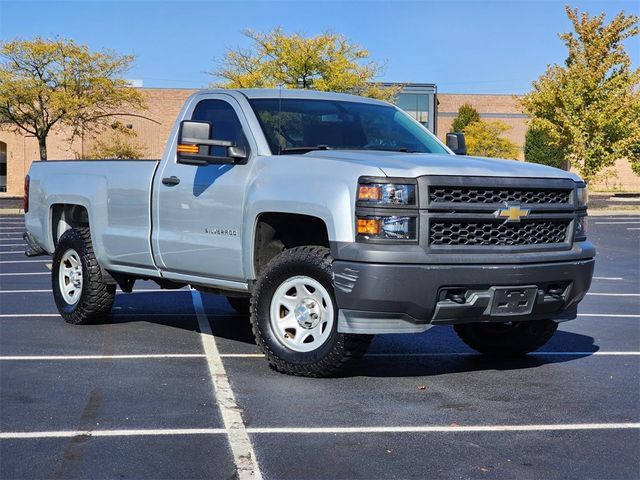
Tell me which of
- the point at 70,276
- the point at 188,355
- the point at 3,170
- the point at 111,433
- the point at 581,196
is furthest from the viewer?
the point at 3,170

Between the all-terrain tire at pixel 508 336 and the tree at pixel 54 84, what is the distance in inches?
1571

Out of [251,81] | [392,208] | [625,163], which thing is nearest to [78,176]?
[392,208]

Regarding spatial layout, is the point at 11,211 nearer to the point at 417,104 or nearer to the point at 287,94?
the point at 287,94

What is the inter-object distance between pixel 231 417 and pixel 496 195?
92.5 inches

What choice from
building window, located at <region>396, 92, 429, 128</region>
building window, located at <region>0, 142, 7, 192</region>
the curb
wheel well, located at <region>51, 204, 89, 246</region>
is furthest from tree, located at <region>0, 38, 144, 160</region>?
wheel well, located at <region>51, 204, 89, 246</region>

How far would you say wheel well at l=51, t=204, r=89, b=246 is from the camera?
9.48 metres

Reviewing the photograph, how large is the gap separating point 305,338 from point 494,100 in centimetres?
7305

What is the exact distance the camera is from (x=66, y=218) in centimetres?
968

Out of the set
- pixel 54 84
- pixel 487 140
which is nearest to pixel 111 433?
pixel 54 84

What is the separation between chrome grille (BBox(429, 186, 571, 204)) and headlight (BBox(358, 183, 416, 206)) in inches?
5.8

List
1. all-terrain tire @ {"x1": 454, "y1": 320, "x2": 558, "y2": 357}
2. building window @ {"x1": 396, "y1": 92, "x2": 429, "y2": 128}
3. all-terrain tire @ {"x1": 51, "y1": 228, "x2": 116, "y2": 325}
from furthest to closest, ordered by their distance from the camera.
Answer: building window @ {"x1": 396, "y1": 92, "x2": 429, "y2": 128}, all-terrain tire @ {"x1": 51, "y1": 228, "x2": 116, "y2": 325}, all-terrain tire @ {"x1": 454, "y1": 320, "x2": 558, "y2": 357}

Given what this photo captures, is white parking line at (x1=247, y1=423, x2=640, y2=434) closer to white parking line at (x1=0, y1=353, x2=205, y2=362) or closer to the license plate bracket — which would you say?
the license plate bracket

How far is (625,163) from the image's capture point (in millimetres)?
71750

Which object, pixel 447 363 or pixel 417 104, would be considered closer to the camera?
pixel 447 363
